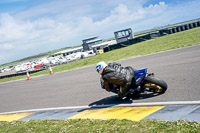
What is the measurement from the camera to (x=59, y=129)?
592 cm

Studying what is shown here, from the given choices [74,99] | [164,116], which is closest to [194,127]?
[164,116]

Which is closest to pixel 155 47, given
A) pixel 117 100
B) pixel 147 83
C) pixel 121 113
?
pixel 117 100

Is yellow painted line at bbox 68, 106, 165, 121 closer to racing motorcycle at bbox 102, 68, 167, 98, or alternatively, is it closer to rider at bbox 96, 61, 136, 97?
rider at bbox 96, 61, 136, 97

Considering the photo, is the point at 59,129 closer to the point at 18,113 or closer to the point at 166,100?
the point at 166,100

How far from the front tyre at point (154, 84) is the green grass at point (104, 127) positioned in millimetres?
2005

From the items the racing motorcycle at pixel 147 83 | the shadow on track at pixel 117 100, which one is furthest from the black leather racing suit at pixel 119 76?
the shadow on track at pixel 117 100

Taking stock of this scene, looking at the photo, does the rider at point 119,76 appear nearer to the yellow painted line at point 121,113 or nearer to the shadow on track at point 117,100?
the shadow on track at point 117,100

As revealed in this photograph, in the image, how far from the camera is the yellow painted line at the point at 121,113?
5.93 meters

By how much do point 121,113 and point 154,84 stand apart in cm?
136

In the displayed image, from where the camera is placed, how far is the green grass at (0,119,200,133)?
4344mm

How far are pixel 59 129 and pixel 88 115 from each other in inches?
52.2

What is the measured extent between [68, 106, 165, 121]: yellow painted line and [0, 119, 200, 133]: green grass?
20.1 inches

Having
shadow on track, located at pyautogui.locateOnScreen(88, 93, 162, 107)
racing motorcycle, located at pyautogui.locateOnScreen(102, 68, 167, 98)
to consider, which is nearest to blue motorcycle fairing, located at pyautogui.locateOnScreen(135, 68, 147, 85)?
racing motorcycle, located at pyautogui.locateOnScreen(102, 68, 167, 98)

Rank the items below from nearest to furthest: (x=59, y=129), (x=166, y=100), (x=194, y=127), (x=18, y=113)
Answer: (x=194, y=127) < (x=59, y=129) < (x=166, y=100) < (x=18, y=113)
